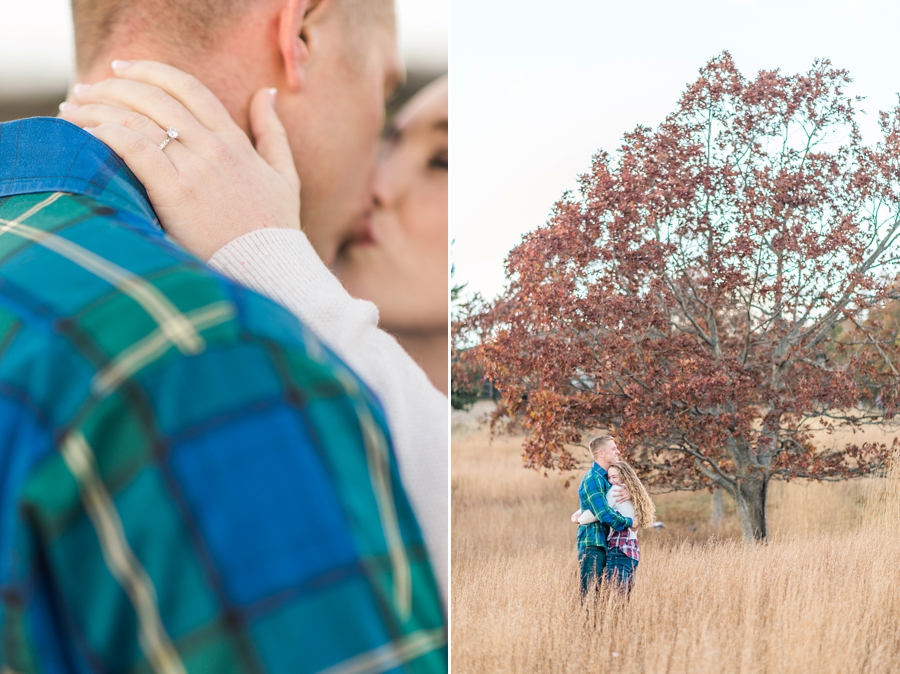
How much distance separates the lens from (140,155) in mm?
882

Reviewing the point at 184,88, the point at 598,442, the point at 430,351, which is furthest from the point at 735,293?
the point at 184,88

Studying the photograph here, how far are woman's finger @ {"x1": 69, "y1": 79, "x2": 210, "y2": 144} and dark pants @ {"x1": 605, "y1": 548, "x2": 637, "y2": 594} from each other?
Result: 2.20 m

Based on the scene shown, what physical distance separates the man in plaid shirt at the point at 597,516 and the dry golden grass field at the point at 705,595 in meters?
0.07

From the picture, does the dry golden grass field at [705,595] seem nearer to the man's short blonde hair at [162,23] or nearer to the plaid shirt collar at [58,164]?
the man's short blonde hair at [162,23]

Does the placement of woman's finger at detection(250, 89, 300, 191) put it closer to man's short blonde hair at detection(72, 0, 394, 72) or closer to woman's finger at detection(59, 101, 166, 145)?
man's short blonde hair at detection(72, 0, 394, 72)

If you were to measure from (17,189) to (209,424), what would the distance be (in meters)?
0.37

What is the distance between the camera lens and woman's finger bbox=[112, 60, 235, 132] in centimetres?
108

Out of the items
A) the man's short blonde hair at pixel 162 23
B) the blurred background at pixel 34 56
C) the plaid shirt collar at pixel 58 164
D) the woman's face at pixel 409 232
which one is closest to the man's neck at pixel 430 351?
the woman's face at pixel 409 232

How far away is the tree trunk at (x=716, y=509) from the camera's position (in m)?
2.71

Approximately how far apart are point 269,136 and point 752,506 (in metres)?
2.21

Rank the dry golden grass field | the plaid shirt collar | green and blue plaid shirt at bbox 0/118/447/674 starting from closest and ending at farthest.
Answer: green and blue plaid shirt at bbox 0/118/447/674 → the plaid shirt collar → the dry golden grass field

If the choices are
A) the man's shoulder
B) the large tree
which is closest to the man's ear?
the man's shoulder

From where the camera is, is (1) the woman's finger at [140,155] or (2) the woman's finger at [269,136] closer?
(1) the woman's finger at [140,155]

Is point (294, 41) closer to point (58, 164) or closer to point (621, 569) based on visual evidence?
point (58, 164)
